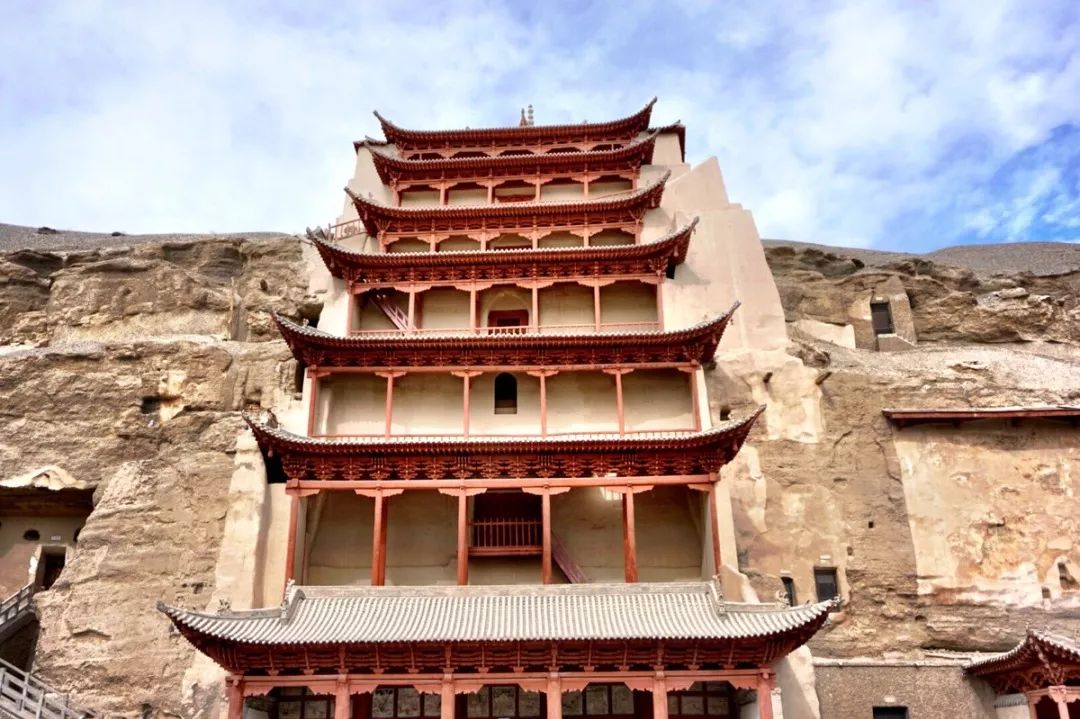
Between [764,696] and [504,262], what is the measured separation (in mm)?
12150

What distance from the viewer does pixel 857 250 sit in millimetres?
34938

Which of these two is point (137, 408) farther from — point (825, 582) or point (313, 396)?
point (825, 582)

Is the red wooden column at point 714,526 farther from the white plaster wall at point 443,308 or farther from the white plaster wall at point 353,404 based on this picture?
the white plaster wall at point 443,308

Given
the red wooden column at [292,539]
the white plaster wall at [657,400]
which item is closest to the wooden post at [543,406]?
the white plaster wall at [657,400]

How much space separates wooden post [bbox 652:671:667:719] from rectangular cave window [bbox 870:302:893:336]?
48.7ft

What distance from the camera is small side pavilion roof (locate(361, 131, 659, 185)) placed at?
83.6ft

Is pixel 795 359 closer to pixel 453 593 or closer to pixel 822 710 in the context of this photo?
pixel 822 710

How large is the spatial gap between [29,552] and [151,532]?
5525mm

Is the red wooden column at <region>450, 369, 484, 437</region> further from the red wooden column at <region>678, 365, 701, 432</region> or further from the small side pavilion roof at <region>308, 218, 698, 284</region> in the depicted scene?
the red wooden column at <region>678, 365, 701, 432</region>

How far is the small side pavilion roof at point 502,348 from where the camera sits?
64.4ft

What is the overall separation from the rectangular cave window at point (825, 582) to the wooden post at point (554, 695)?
7.67 meters

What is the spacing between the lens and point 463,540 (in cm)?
1727

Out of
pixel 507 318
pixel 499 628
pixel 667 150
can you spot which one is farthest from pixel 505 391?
pixel 667 150

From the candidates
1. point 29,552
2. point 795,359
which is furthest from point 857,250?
point 29,552
